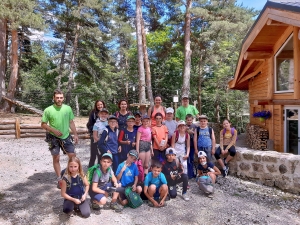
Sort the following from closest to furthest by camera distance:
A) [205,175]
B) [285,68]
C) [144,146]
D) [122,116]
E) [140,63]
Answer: [144,146] < [205,175] < [122,116] < [285,68] < [140,63]

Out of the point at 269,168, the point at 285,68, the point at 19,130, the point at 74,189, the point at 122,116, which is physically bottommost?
the point at 269,168

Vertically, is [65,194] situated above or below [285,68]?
below

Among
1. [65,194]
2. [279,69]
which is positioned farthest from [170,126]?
[279,69]

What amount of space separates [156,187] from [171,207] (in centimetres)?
40

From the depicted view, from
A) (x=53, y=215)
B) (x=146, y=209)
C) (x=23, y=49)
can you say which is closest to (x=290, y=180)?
(x=146, y=209)

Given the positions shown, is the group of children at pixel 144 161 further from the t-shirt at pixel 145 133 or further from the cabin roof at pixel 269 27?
the cabin roof at pixel 269 27

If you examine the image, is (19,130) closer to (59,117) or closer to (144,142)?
(59,117)

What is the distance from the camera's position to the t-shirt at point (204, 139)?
17.8 feet

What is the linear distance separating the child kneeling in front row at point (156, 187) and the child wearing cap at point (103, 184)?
20.7 inches

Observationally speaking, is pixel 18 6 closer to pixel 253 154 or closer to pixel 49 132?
pixel 49 132

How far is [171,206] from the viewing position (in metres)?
4.20

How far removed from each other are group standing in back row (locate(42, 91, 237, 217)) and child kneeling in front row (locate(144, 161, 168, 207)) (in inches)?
1.0

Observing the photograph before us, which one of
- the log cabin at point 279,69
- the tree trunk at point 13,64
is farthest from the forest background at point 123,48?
the log cabin at point 279,69

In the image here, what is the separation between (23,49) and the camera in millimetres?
20719
